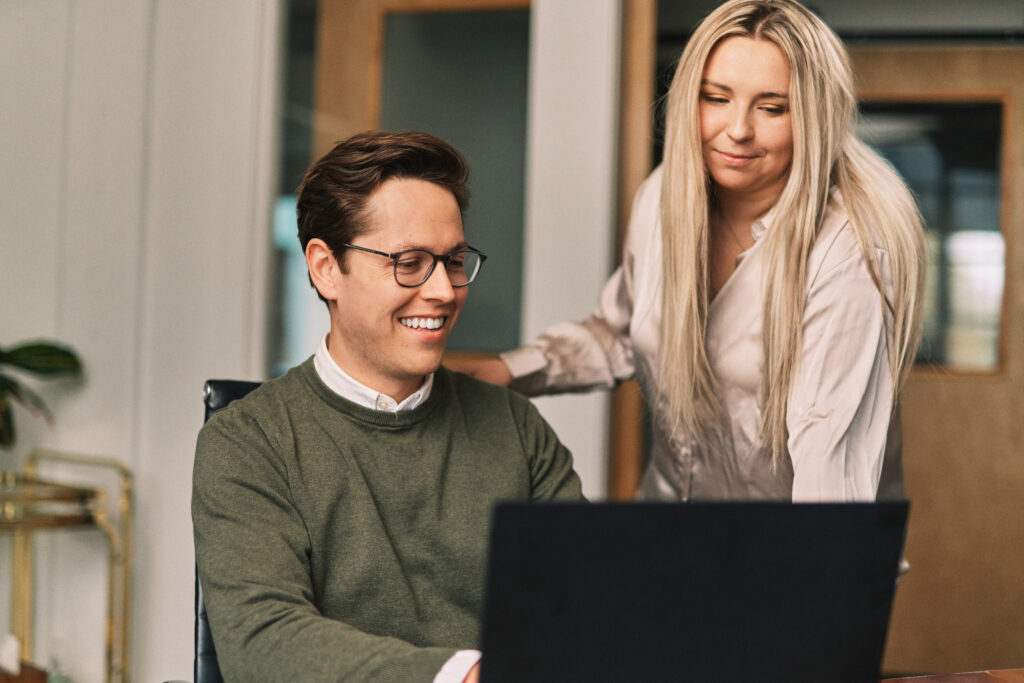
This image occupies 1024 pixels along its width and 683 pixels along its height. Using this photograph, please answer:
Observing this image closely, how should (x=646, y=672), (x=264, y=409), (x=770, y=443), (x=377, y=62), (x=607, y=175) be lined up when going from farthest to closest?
(x=377, y=62), (x=607, y=175), (x=770, y=443), (x=264, y=409), (x=646, y=672)

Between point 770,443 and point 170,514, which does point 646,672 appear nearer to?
point 770,443

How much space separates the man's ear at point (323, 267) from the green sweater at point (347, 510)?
114 mm

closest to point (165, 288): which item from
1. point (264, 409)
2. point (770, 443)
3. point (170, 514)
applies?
point (170, 514)

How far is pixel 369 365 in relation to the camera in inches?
49.6

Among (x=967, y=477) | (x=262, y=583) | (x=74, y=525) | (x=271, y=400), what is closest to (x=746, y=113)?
(x=271, y=400)

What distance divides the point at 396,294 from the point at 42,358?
1.56m

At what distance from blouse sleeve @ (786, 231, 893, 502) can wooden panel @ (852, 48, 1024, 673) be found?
5.64 ft

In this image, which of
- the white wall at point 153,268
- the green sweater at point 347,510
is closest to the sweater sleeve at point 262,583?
the green sweater at point 347,510

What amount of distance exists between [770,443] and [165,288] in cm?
178

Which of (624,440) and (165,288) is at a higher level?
(165,288)

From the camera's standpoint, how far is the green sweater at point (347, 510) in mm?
980

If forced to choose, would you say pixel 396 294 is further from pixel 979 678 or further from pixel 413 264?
pixel 979 678

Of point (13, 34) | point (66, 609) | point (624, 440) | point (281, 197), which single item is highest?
point (13, 34)

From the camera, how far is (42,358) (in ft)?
7.93
